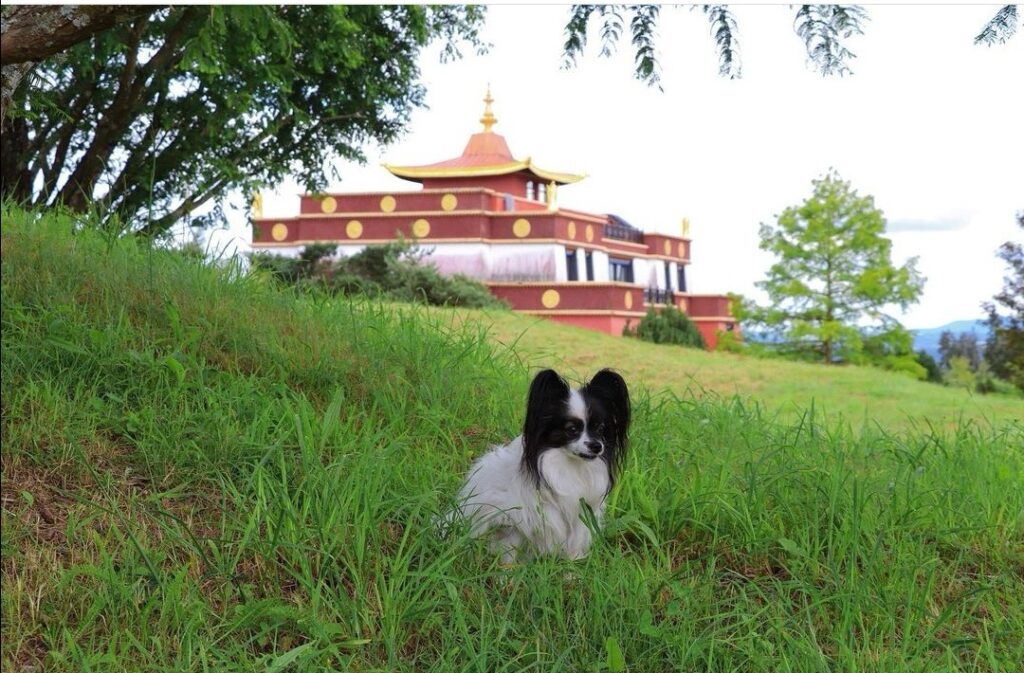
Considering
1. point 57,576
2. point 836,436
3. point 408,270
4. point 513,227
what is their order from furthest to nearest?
1. point 513,227
2. point 408,270
3. point 836,436
4. point 57,576

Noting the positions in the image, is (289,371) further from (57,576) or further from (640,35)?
(640,35)

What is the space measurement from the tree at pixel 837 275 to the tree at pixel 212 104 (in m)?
16.9

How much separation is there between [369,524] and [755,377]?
45.2 ft

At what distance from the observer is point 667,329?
91.8ft

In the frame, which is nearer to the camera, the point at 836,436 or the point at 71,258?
the point at 71,258

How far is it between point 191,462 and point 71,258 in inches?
76.5

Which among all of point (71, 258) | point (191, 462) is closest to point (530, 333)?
point (71, 258)

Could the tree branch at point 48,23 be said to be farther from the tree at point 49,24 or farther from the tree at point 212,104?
the tree at point 212,104

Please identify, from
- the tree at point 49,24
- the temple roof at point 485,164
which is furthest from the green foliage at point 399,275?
the tree at point 49,24

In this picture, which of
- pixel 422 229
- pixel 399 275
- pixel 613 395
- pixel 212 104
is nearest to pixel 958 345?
pixel 422 229

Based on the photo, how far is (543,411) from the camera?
11.3 feet

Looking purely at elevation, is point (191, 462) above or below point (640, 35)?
below

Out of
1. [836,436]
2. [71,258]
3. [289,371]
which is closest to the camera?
[289,371]

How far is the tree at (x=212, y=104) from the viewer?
8.52 metres
